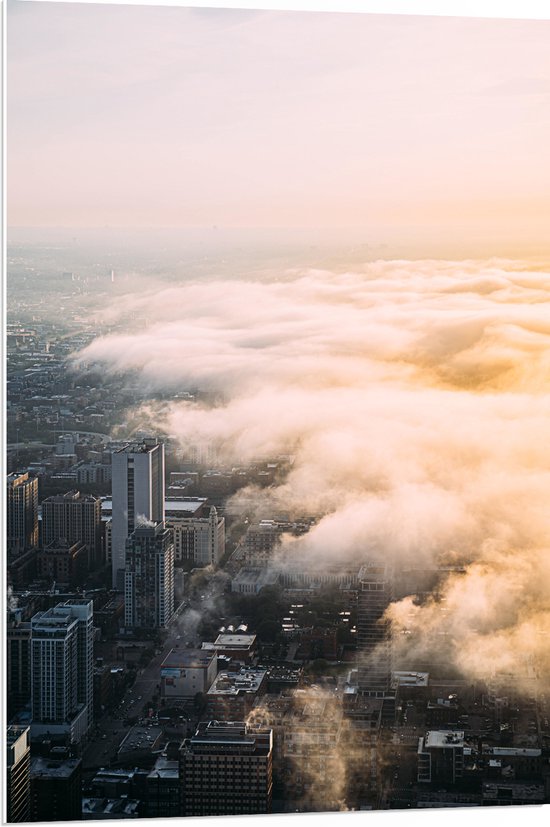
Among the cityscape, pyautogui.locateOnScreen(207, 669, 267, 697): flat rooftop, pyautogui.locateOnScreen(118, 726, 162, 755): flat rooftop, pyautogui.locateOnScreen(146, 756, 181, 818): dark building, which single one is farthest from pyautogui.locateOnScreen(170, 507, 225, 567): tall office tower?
pyautogui.locateOnScreen(146, 756, 181, 818): dark building

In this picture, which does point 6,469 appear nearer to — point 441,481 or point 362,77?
point 441,481

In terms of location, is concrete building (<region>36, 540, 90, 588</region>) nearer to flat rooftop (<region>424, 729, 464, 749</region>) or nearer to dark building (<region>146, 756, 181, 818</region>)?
dark building (<region>146, 756, 181, 818</region>)

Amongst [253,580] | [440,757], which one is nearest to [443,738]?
[440,757]

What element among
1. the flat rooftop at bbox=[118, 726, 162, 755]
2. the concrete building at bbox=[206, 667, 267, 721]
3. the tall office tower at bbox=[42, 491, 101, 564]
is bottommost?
the flat rooftop at bbox=[118, 726, 162, 755]

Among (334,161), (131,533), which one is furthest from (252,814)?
(334,161)

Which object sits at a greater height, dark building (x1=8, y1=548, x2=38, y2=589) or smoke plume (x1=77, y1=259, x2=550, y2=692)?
smoke plume (x1=77, y1=259, x2=550, y2=692)

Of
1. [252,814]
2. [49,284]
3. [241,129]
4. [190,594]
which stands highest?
[241,129]
